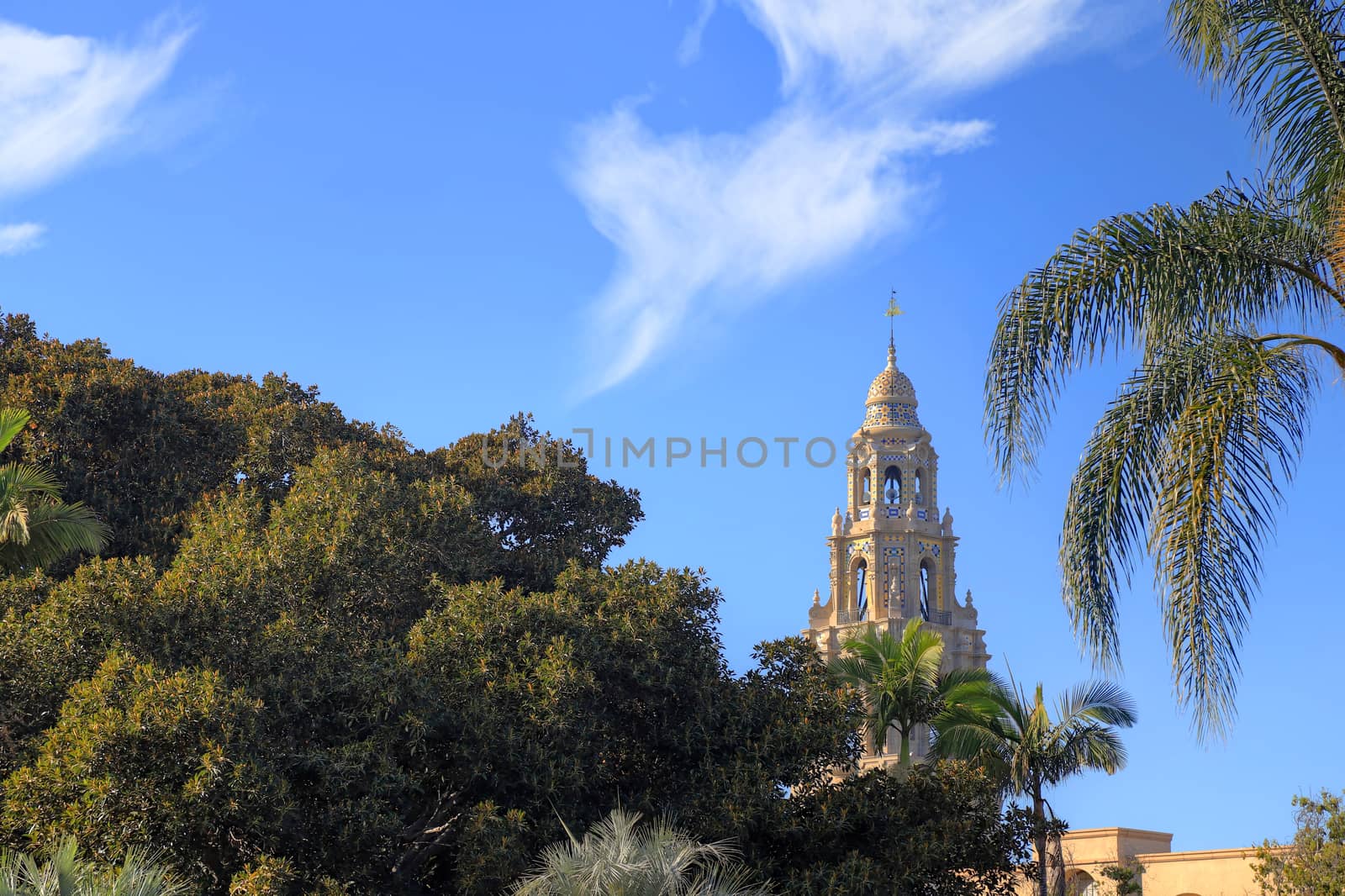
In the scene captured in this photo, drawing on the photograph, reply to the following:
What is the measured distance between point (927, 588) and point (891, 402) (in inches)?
319

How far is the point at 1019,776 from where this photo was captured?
2484cm

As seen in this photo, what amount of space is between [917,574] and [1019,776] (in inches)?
1658

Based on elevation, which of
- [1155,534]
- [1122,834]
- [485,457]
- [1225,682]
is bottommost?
[1122,834]

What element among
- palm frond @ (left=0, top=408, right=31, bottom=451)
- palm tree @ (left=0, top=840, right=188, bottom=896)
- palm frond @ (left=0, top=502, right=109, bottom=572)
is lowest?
palm tree @ (left=0, top=840, right=188, bottom=896)

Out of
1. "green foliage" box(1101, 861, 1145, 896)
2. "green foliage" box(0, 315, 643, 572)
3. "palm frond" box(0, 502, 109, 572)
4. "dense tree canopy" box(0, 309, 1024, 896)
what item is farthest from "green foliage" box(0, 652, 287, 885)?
"green foliage" box(1101, 861, 1145, 896)

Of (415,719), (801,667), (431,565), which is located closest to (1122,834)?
(801,667)

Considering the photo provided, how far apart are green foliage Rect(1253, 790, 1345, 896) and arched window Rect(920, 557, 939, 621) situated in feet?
137

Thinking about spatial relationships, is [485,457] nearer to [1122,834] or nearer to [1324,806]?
[1122,834]

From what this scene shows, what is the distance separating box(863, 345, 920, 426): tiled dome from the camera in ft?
224

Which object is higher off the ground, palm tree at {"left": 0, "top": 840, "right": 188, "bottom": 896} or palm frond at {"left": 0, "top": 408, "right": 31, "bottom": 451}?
palm frond at {"left": 0, "top": 408, "right": 31, "bottom": 451}

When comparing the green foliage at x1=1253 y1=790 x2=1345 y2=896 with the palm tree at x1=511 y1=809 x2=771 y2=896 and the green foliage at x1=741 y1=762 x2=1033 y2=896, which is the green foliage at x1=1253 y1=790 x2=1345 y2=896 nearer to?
the green foliage at x1=741 y1=762 x2=1033 y2=896

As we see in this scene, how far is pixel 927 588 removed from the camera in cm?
6812

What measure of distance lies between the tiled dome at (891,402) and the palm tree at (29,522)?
51395 mm

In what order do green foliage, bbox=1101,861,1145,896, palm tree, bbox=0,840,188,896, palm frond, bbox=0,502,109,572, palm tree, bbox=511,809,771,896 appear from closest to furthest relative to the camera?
palm tree, bbox=0,840,188,896, palm tree, bbox=511,809,771,896, palm frond, bbox=0,502,109,572, green foliage, bbox=1101,861,1145,896
